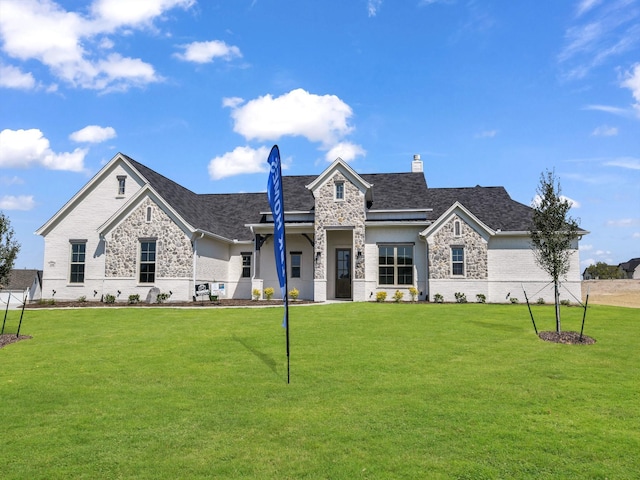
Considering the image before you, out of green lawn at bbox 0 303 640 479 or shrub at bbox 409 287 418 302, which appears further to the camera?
shrub at bbox 409 287 418 302

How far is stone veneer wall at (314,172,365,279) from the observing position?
988 inches

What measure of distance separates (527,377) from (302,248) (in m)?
19.2

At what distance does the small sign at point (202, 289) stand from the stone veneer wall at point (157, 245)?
2.71ft

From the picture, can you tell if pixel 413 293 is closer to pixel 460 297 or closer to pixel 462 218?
pixel 460 297

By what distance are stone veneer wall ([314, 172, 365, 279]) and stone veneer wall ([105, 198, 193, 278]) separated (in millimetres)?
7137

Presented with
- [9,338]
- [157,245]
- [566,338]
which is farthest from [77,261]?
[566,338]

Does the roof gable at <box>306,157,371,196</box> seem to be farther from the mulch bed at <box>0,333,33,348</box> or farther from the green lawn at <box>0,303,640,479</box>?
the mulch bed at <box>0,333,33,348</box>

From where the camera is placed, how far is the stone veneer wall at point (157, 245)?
2380 centimetres

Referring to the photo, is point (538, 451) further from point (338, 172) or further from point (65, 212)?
point (65, 212)

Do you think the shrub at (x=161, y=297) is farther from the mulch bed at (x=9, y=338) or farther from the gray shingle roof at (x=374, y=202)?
the mulch bed at (x=9, y=338)

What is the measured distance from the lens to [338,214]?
25.3 metres

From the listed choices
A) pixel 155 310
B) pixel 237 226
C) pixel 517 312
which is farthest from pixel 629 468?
pixel 237 226

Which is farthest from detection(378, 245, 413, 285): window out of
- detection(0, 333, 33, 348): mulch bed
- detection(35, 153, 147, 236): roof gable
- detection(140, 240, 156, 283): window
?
detection(0, 333, 33, 348): mulch bed

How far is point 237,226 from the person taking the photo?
96.2 ft
